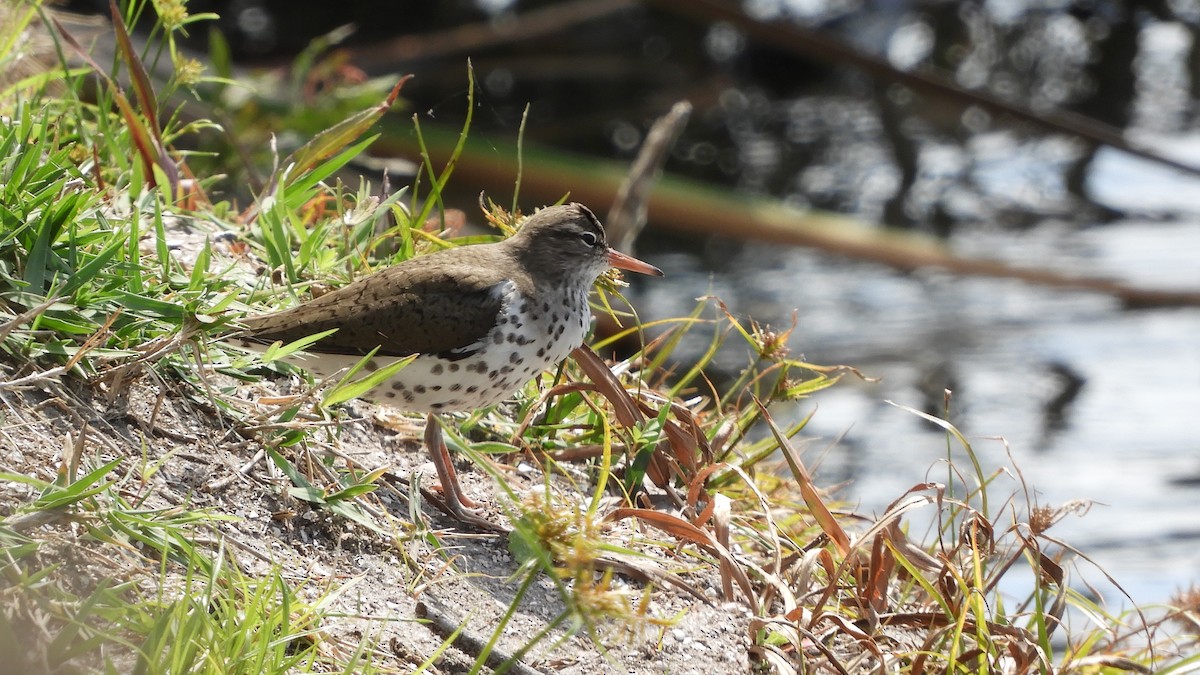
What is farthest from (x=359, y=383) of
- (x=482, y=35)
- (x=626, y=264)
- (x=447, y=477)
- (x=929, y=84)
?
(x=482, y=35)

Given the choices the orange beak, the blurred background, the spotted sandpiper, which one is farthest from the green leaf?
the blurred background

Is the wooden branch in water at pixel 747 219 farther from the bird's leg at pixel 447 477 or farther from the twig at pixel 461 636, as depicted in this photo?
the twig at pixel 461 636

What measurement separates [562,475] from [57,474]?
1.69 m

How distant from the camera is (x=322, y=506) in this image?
11.6ft

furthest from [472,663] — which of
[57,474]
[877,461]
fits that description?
[877,461]

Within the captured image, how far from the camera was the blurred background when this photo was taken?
7.49 meters

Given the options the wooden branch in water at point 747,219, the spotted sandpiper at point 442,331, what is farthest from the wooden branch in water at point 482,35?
the spotted sandpiper at point 442,331

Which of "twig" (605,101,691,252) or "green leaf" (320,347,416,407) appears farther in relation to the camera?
"twig" (605,101,691,252)

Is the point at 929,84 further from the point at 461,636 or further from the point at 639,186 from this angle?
the point at 461,636

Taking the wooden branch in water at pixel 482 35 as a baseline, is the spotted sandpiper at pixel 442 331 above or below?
below

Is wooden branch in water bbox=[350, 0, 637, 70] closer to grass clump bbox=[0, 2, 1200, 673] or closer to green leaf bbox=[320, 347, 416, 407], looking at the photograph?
grass clump bbox=[0, 2, 1200, 673]

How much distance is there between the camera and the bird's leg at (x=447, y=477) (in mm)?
3838

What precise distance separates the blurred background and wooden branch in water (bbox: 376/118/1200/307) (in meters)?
0.03

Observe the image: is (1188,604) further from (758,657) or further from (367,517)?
(367,517)
